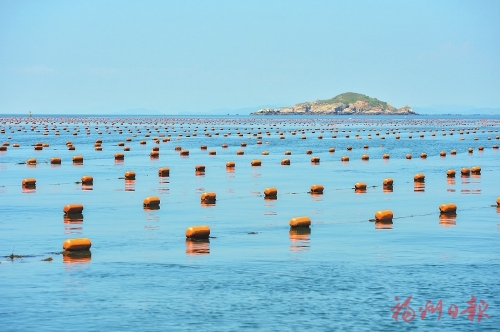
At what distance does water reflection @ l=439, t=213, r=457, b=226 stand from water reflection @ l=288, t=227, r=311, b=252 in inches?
202

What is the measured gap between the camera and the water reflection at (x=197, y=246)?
25.0 m

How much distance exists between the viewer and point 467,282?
821 inches

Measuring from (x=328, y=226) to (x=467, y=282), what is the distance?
9994mm

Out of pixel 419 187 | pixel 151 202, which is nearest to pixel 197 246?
pixel 151 202

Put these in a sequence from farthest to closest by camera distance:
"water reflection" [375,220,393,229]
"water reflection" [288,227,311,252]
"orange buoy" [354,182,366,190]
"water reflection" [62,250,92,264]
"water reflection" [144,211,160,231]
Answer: "orange buoy" [354,182,366,190], "water reflection" [375,220,393,229], "water reflection" [144,211,160,231], "water reflection" [288,227,311,252], "water reflection" [62,250,92,264]

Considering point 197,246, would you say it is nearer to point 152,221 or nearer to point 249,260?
point 249,260

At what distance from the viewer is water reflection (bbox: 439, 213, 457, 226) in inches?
1241

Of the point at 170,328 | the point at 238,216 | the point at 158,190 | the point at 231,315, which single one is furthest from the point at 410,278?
the point at 158,190

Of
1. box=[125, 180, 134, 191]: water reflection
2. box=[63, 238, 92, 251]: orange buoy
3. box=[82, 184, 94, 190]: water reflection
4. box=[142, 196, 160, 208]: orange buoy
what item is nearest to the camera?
box=[63, 238, 92, 251]: orange buoy

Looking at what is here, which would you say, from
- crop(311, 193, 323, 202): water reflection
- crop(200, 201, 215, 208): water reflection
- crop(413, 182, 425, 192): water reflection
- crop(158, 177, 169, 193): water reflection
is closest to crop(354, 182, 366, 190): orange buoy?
crop(413, 182, 425, 192): water reflection

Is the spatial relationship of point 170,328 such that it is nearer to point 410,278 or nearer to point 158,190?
point 410,278

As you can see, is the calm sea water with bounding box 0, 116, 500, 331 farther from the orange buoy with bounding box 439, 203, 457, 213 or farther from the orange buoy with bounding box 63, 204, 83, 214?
the orange buoy with bounding box 439, 203, 457, 213

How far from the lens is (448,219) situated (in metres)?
32.7

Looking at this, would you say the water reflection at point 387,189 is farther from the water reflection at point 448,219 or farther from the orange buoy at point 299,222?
the orange buoy at point 299,222
